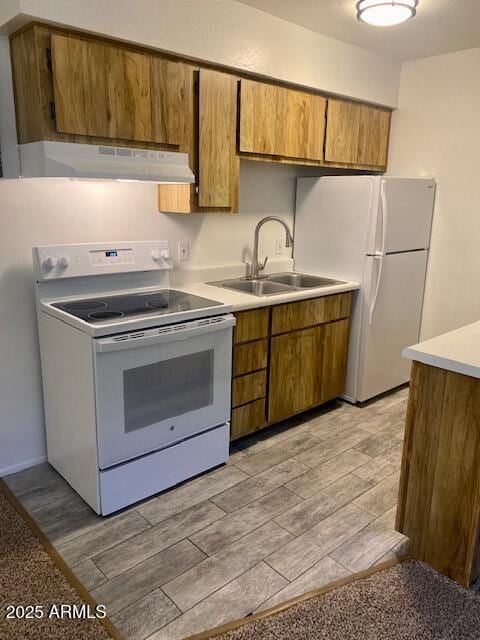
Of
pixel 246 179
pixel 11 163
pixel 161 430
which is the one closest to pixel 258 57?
pixel 246 179

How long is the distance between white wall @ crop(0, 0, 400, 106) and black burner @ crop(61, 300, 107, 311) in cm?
119

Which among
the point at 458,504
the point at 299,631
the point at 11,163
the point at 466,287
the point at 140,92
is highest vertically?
the point at 140,92

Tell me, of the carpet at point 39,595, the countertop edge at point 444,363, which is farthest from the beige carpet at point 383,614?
the countertop edge at point 444,363

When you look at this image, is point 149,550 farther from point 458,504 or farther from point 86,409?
point 458,504

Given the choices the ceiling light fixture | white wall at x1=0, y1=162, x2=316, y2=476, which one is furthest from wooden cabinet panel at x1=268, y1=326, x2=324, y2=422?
the ceiling light fixture

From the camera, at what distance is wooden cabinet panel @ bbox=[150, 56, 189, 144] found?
2.30 meters

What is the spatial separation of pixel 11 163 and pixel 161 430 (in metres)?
1.41

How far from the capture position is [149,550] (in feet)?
6.54

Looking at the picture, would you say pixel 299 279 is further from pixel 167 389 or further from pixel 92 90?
pixel 92 90

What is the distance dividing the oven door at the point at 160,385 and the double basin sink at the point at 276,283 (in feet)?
2.29

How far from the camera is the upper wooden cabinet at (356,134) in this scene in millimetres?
3207

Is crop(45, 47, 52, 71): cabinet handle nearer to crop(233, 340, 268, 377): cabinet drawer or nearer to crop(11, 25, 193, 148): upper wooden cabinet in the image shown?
crop(11, 25, 193, 148): upper wooden cabinet

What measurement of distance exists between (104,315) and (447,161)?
2651 mm

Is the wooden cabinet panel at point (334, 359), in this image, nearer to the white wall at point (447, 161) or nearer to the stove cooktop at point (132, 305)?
the white wall at point (447, 161)
